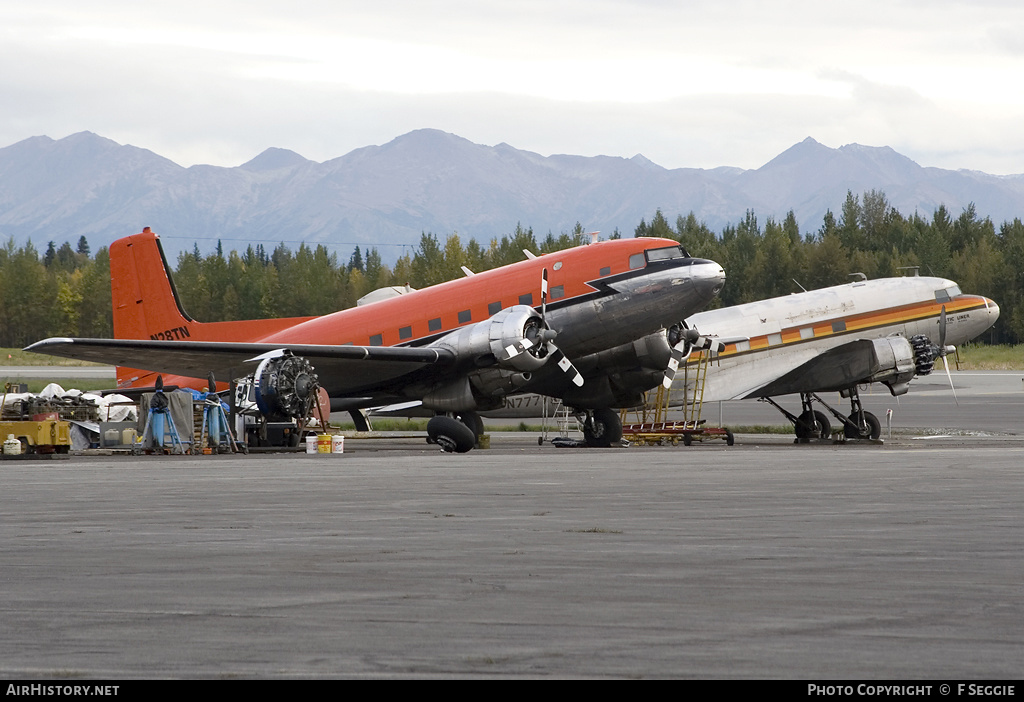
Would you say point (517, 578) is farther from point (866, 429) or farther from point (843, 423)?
point (843, 423)

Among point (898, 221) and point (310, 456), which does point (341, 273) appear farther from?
point (310, 456)

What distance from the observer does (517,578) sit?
952cm

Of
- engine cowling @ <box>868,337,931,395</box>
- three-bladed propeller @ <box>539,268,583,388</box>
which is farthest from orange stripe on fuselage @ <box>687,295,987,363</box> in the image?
three-bladed propeller @ <box>539,268,583,388</box>

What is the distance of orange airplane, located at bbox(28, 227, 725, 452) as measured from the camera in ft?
97.1

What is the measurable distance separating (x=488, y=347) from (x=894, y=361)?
11741mm

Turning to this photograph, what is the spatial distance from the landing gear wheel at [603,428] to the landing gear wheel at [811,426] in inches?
223

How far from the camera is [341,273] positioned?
15300 centimetres

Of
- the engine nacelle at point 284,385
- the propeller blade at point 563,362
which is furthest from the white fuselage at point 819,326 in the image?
the engine nacelle at point 284,385

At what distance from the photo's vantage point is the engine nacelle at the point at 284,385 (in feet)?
96.5

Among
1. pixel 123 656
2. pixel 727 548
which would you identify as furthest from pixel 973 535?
pixel 123 656

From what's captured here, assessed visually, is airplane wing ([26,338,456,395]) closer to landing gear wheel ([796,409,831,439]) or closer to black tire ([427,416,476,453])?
black tire ([427,416,476,453])

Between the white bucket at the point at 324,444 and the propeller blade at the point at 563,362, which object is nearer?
the propeller blade at the point at 563,362

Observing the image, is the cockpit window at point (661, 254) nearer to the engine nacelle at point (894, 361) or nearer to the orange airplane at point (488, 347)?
the orange airplane at point (488, 347)

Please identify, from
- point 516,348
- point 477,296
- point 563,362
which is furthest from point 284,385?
point 563,362
